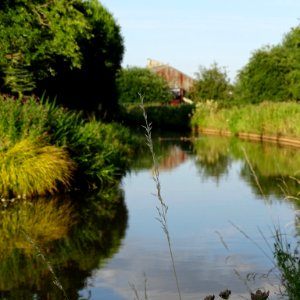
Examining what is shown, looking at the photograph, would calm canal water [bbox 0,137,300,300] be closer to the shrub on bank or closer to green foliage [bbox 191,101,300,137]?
the shrub on bank

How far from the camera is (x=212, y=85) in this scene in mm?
70438

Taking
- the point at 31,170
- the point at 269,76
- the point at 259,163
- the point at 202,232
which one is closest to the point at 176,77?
the point at 269,76

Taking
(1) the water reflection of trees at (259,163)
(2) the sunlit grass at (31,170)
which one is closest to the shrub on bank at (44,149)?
(2) the sunlit grass at (31,170)

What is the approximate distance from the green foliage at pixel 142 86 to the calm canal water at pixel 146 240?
57096 mm

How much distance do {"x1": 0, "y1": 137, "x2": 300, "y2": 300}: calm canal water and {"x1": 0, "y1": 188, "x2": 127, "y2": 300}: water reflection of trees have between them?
0.04 ft

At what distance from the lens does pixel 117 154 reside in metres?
20.6

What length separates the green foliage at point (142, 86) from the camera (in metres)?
76.2

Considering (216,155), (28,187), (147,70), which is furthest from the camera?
(147,70)

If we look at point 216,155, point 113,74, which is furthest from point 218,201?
point 113,74

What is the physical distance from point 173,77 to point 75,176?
280 feet

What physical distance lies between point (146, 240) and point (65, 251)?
1355mm

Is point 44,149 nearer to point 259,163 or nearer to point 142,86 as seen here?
point 259,163

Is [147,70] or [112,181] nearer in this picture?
[112,181]

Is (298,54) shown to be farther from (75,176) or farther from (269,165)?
(75,176)
